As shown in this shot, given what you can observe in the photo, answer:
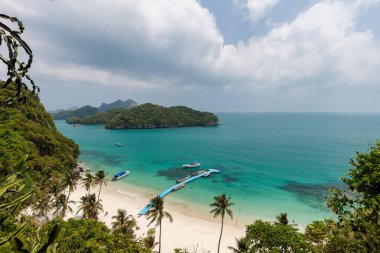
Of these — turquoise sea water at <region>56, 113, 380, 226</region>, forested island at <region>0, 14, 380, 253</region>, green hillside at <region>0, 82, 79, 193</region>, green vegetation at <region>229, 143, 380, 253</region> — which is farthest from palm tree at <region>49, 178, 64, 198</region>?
green vegetation at <region>229, 143, 380, 253</region>

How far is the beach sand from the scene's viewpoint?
34591 millimetres

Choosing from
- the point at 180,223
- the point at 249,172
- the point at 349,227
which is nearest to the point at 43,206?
the point at 180,223

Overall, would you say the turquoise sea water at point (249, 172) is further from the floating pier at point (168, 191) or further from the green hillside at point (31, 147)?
the green hillside at point (31, 147)

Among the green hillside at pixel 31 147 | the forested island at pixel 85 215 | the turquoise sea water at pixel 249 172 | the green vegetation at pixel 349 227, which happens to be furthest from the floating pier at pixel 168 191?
the green vegetation at pixel 349 227

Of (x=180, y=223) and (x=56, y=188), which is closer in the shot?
(x=56, y=188)

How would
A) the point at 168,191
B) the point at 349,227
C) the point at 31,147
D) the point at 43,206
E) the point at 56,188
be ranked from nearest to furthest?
the point at 349,227, the point at 43,206, the point at 56,188, the point at 31,147, the point at 168,191

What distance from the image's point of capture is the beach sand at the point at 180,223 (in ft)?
113

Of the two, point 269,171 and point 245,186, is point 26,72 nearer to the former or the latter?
point 245,186

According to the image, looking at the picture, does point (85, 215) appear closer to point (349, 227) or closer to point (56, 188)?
point (56, 188)

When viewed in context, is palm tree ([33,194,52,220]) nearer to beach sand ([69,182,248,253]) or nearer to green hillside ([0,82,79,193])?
green hillside ([0,82,79,193])

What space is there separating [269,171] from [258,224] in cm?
5059

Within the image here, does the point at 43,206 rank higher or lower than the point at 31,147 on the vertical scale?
lower

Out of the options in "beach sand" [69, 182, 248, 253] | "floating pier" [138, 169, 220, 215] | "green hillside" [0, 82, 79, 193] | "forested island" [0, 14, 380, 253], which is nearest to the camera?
"forested island" [0, 14, 380, 253]

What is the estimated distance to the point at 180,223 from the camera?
1591 inches
